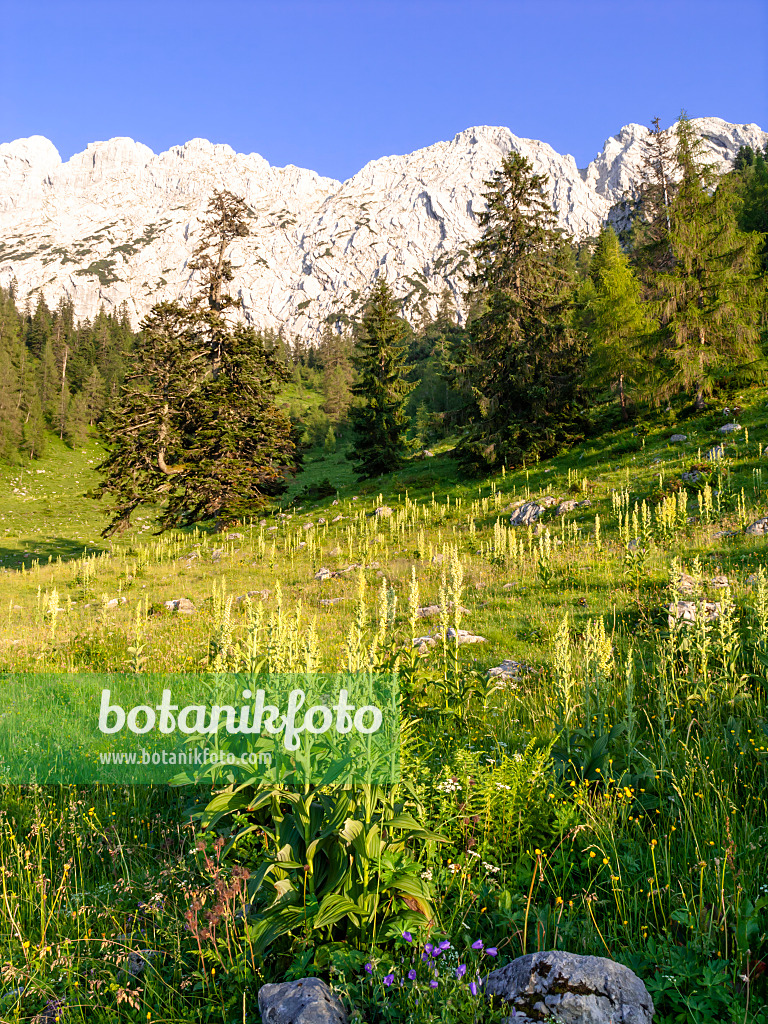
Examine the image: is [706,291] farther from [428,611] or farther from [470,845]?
[470,845]

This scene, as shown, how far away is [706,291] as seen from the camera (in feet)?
70.4

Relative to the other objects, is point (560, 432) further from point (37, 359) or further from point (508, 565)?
point (37, 359)

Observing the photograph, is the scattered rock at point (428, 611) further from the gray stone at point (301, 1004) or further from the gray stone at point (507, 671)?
the gray stone at point (301, 1004)

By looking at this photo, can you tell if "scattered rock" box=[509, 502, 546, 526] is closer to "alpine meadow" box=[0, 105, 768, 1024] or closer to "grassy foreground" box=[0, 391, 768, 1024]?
"alpine meadow" box=[0, 105, 768, 1024]

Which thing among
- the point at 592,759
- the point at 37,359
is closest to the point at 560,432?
the point at 592,759

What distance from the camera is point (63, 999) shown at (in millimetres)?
2562

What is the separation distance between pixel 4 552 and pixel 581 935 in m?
32.6

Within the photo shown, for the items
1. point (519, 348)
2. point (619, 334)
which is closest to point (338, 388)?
point (519, 348)

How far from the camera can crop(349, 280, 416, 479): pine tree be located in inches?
1318

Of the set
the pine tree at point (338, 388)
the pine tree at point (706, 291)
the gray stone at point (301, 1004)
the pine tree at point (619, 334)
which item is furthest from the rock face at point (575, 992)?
the pine tree at point (338, 388)

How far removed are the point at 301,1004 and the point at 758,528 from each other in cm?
1246

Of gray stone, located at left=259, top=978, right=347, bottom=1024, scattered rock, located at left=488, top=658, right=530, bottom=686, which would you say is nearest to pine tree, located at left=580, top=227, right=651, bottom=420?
scattered rock, located at left=488, top=658, right=530, bottom=686

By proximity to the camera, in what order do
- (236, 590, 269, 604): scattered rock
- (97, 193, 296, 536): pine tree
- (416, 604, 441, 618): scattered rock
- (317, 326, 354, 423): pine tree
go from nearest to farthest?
(416, 604, 441, 618): scattered rock → (236, 590, 269, 604): scattered rock → (97, 193, 296, 536): pine tree → (317, 326, 354, 423): pine tree

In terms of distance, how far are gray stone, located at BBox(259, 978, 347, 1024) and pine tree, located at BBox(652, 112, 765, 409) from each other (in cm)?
2270
